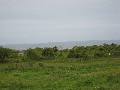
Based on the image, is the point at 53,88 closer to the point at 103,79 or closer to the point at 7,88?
the point at 7,88

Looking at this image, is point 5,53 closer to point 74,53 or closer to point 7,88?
point 74,53

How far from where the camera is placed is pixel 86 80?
2058 centimetres

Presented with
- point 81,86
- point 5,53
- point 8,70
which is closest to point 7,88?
point 81,86

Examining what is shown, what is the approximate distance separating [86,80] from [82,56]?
21540 mm

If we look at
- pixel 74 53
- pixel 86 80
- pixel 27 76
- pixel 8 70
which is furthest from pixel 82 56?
pixel 86 80

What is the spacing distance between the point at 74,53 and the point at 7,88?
25405 mm

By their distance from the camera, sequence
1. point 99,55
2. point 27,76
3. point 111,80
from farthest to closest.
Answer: point 99,55, point 27,76, point 111,80

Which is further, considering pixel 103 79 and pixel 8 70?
pixel 8 70

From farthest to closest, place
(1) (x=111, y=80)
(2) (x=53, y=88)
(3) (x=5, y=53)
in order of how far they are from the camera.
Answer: (3) (x=5, y=53) < (1) (x=111, y=80) < (2) (x=53, y=88)

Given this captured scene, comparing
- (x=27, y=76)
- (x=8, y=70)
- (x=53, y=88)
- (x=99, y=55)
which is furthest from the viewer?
(x=99, y=55)

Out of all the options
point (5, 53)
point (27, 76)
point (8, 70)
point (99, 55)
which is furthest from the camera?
point (99, 55)

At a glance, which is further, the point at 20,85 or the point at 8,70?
the point at 8,70

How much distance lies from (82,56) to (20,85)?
2288 cm

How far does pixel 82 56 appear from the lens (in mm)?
42062
